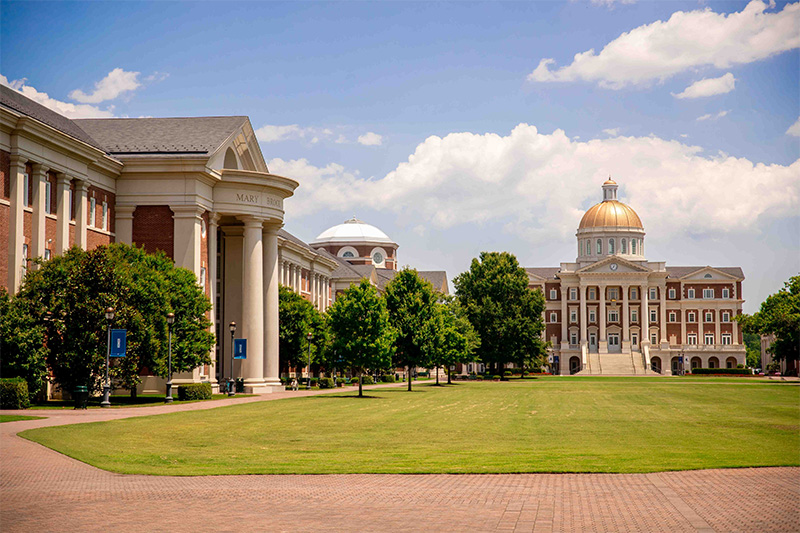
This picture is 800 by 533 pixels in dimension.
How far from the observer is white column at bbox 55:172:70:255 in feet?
146

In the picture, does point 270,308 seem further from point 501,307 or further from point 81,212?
point 501,307

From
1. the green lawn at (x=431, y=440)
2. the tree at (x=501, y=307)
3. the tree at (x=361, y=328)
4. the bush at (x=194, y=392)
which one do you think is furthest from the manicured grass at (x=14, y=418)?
the tree at (x=501, y=307)

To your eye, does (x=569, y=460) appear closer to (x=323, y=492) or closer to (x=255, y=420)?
(x=323, y=492)

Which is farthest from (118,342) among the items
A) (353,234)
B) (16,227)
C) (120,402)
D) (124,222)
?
(353,234)

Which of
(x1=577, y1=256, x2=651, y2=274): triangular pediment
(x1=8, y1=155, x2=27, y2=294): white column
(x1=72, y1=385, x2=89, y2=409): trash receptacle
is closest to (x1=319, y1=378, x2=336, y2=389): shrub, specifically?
(x1=8, y1=155, x2=27, y2=294): white column

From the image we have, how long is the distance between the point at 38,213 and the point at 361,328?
19504mm

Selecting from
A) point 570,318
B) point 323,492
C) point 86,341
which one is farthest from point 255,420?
point 570,318

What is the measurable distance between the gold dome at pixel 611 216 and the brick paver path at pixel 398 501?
145m

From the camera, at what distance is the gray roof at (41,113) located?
42.6 metres

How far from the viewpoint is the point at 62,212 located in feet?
148

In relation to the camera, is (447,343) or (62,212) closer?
(62,212)

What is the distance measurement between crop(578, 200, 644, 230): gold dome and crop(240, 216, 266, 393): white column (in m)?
112

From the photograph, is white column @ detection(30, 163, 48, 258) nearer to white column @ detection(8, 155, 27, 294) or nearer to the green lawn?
white column @ detection(8, 155, 27, 294)

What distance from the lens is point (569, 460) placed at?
19031 millimetres
